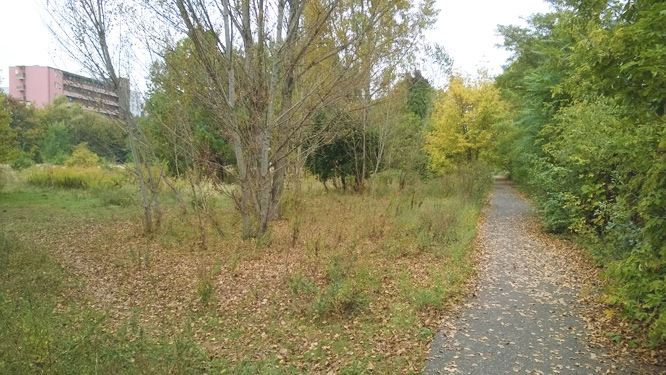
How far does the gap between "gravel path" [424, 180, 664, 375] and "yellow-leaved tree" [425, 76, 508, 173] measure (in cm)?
1230

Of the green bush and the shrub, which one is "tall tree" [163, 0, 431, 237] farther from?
the green bush

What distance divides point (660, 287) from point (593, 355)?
4.33 feet

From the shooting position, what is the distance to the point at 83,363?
4066 millimetres

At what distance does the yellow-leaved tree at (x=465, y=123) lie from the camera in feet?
68.1

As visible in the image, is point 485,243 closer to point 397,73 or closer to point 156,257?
point 156,257

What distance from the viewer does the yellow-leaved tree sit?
20.8 meters

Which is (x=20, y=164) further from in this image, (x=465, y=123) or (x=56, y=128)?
(x=465, y=123)

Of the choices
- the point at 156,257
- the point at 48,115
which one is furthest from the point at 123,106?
the point at 48,115

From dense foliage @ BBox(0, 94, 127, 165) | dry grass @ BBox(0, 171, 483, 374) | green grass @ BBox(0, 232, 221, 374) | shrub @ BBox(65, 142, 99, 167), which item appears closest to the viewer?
green grass @ BBox(0, 232, 221, 374)

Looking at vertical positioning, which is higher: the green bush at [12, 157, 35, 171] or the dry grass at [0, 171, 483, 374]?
the green bush at [12, 157, 35, 171]

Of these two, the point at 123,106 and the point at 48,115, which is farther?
the point at 48,115

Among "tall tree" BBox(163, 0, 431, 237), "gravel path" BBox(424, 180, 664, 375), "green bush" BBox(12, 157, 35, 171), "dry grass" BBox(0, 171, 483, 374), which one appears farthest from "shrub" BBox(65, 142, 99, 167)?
"gravel path" BBox(424, 180, 664, 375)

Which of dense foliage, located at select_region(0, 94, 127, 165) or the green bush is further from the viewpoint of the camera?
dense foliage, located at select_region(0, 94, 127, 165)

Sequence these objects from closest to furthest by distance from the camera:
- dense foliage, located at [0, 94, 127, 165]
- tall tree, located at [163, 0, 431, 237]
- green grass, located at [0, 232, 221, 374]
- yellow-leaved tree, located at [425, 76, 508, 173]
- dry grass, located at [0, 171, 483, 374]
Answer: green grass, located at [0, 232, 221, 374], dry grass, located at [0, 171, 483, 374], tall tree, located at [163, 0, 431, 237], yellow-leaved tree, located at [425, 76, 508, 173], dense foliage, located at [0, 94, 127, 165]
